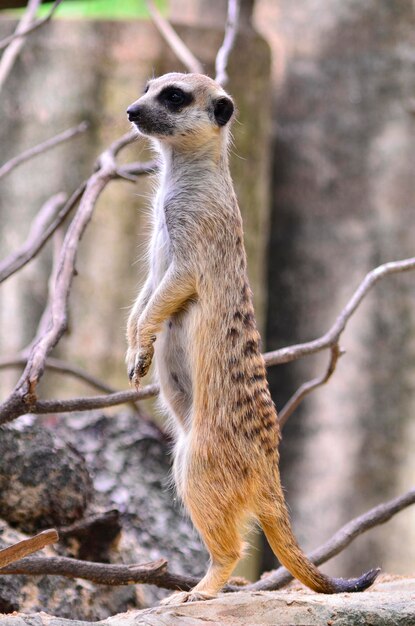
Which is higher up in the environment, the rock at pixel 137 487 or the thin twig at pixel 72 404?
the thin twig at pixel 72 404

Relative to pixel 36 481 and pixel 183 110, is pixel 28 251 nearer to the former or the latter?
pixel 36 481

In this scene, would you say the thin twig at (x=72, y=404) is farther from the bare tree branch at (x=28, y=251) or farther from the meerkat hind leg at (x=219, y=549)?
the bare tree branch at (x=28, y=251)

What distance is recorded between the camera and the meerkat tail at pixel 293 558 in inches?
81.5

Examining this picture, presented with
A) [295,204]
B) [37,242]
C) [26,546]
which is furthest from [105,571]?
[295,204]

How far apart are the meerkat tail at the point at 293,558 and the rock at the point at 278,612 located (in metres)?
0.19

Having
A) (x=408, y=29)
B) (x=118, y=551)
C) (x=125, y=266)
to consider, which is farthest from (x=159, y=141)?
(x=408, y=29)

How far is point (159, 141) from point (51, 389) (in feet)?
5.98

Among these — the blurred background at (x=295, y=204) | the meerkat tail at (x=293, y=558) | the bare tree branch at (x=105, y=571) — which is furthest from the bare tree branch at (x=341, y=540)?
the blurred background at (x=295, y=204)

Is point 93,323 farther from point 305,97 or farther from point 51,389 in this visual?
point 305,97

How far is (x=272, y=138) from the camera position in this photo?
4461mm

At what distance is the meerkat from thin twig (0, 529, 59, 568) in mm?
375

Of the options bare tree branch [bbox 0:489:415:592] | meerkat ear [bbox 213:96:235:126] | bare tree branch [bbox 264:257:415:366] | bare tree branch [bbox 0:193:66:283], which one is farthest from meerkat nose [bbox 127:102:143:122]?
bare tree branch [bbox 0:489:415:592]

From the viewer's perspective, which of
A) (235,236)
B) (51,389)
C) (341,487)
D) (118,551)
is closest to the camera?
(235,236)

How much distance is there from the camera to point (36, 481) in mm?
2543
